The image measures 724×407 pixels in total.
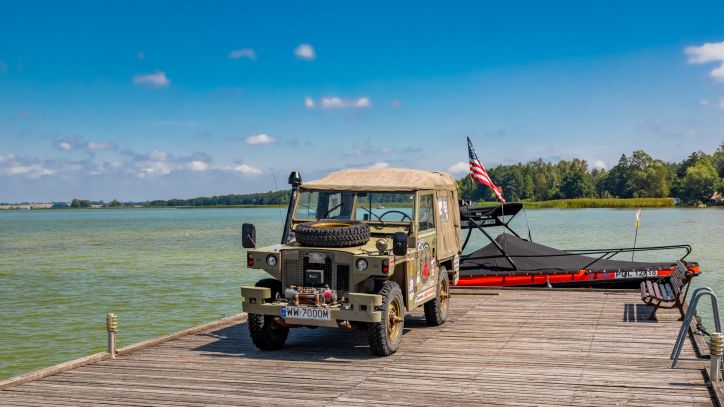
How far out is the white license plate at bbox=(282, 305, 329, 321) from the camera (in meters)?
10.5

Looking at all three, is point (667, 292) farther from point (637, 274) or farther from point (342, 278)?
point (342, 278)

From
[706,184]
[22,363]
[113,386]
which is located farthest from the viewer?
[706,184]

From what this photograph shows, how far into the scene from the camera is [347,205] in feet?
40.7

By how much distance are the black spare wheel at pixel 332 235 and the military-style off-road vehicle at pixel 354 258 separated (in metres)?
0.01

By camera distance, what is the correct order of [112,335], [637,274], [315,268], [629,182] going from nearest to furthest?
[315,268]
[112,335]
[637,274]
[629,182]

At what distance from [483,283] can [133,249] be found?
45.8m

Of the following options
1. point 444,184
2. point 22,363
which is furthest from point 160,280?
point 444,184

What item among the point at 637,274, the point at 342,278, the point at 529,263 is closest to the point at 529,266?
the point at 529,263

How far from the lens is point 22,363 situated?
17.5 m

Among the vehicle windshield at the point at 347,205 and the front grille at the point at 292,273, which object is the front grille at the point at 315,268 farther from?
the vehicle windshield at the point at 347,205

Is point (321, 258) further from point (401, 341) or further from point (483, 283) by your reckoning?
point (483, 283)

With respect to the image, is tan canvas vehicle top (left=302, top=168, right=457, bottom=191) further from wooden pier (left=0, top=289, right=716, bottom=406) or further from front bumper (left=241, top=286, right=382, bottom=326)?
wooden pier (left=0, top=289, right=716, bottom=406)

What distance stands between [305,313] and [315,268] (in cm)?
69

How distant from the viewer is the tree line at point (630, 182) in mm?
154475
